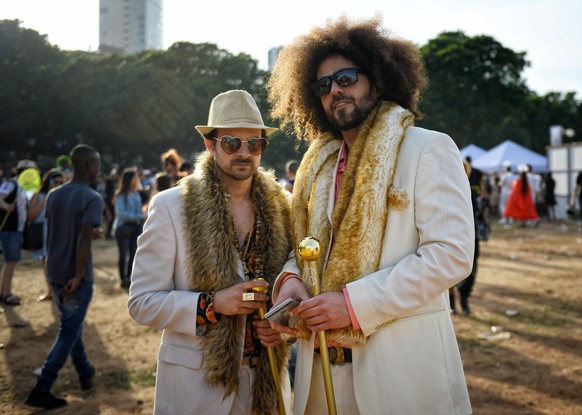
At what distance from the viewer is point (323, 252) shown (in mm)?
2578

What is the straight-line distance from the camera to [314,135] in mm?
3406

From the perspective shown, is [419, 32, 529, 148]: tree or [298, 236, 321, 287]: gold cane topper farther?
[419, 32, 529, 148]: tree

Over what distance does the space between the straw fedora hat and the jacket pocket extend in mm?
1244

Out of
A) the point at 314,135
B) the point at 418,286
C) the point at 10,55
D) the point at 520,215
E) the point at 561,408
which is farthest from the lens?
the point at 10,55

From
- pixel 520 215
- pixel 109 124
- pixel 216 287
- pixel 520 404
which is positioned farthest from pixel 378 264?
pixel 109 124

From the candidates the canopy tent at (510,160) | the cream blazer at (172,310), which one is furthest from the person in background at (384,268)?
the canopy tent at (510,160)

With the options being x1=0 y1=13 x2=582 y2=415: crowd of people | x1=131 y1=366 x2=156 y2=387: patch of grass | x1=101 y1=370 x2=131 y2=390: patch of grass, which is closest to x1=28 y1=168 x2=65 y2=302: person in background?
x1=101 y1=370 x2=131 y2=390: patch of grass

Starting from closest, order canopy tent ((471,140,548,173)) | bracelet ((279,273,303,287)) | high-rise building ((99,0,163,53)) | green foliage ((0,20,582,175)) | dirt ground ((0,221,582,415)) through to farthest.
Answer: bracelet ((279,273,303,287))
dirt ground ((0,221,582,415))
canopy tent ((471,140,548,173))
green foliage ((0,20,582,175))
high-rise building ((99,0,163,53))

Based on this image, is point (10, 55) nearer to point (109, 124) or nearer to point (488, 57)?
point (109, 124)

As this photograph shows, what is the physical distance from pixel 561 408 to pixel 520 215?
50.9 ft

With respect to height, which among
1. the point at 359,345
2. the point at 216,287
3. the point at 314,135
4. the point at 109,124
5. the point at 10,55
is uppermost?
the point at 10,55

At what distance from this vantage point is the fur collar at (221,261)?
8.99ft

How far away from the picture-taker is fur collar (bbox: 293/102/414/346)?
2357 millimetres

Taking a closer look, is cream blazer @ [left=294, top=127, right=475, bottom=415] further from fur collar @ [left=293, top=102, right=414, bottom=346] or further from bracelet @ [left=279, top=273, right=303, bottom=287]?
bracelet @ [left=279, top=273, right=303, bottom=287]
